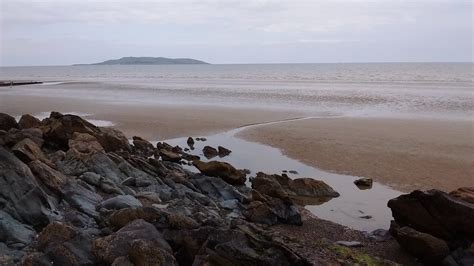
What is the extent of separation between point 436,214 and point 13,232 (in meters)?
7.90

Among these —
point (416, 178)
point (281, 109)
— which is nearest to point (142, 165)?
point (416, 178)

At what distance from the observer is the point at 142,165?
46.8 feet

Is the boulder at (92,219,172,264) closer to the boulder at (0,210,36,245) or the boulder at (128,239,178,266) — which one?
the boulder at (128,239,178,266)

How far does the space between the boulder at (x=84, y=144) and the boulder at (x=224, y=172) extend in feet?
11.0

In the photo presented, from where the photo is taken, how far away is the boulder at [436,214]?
917 centimetres

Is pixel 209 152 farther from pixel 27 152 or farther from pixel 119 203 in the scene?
pixel 119 203

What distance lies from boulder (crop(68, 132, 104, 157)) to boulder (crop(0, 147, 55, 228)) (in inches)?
166

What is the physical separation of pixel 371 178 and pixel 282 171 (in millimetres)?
3048

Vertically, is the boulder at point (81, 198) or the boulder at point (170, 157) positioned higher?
the boulder at point (81, 198)

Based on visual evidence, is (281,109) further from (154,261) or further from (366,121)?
(154,261)

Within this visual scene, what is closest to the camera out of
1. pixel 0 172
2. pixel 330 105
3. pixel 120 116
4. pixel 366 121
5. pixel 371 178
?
pixel 0 172

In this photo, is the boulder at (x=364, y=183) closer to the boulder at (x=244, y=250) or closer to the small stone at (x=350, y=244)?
the small stone at (x=350, y=244)

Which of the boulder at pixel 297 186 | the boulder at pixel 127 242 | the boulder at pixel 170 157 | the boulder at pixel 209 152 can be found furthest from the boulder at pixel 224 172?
the boulder at pixel 127 242

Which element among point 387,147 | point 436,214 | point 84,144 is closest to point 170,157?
point 84,144
